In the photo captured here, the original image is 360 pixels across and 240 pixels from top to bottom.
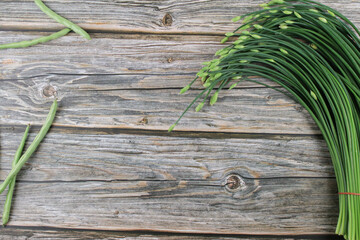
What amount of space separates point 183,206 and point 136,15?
2.44 feet

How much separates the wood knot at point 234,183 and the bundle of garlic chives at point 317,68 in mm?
284

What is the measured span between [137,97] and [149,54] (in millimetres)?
172

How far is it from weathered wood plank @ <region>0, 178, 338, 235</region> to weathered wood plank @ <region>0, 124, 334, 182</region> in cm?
3

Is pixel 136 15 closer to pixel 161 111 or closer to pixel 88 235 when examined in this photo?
pixel 161 111

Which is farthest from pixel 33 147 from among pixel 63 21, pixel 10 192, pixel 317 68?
pixel 317 68

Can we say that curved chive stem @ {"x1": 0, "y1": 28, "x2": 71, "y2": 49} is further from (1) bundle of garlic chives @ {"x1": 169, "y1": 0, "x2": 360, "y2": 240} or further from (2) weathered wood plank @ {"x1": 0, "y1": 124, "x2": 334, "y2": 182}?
(1) bundle of garlic chives @ {"x1": 169, "y1": 0, "x2": 360, "y2": 240}

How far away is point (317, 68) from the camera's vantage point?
0.97m

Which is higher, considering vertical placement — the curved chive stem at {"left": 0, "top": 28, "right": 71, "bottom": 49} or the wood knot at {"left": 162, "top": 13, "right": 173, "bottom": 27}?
the wood knot at {"left": 162, "top": 13, "right": 173, "bottom": 27}

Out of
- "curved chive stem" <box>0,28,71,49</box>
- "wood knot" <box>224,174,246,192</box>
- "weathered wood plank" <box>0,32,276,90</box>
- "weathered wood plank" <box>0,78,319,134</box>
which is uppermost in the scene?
"curved chive stem" <box>0,28,71,49</box>

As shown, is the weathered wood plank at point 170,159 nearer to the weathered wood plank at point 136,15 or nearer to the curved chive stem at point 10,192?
the curved chive stem at point 10,192

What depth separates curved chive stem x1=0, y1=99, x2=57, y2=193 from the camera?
3.26 ft

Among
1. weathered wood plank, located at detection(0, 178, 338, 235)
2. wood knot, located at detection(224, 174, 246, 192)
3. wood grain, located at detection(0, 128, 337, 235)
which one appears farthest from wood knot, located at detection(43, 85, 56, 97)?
wood knot, located at detection(224, 174, 246, 192)

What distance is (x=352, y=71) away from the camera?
0.94 metres

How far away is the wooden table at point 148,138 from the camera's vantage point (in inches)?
40.6
